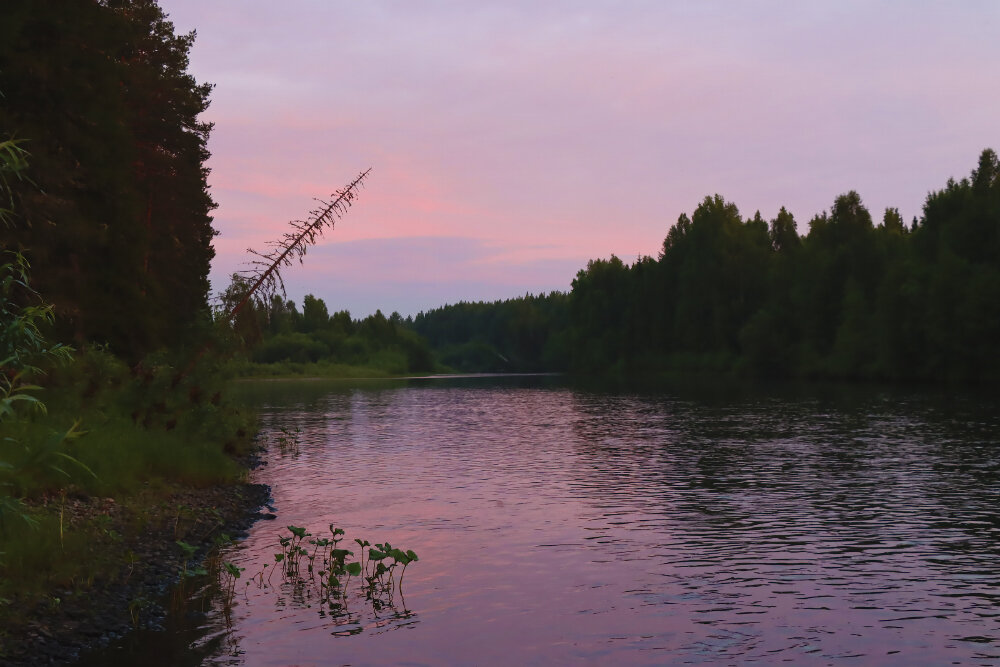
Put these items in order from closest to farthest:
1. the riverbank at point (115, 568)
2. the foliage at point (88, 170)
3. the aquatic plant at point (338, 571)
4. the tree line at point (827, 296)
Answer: the riverbank at point (115, 568) < the aquatic plant at point (338, 571) < the foliage at point (88, 170) < the tree line at point (827, 296)

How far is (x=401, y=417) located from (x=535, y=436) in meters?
19.3

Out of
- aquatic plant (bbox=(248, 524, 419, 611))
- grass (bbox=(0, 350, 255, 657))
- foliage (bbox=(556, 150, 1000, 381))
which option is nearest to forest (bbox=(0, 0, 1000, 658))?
grass (bbox=(0, 350, 255, 657))

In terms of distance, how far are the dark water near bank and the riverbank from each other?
0.92 m

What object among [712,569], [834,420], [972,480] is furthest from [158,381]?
[834,420]

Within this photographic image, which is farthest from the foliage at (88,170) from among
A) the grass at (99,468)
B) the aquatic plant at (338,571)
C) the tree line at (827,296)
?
the tree line at (827,296)

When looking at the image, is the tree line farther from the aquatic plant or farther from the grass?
the aquatic plant

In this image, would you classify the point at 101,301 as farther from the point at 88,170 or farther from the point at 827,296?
the point at 827,296

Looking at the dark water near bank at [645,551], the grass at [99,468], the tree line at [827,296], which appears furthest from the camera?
the tree line at [827,296]

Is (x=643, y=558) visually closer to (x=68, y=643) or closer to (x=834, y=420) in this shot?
(x=68, y=643)

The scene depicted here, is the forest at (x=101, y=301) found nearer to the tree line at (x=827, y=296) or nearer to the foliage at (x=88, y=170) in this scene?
the foliage at (x=88, y=170)

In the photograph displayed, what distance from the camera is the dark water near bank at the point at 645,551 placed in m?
15.4

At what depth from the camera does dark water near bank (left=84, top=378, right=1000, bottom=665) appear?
1541 cm

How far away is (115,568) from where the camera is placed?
724 inches

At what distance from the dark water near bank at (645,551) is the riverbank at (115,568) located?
923mm
